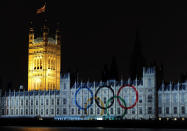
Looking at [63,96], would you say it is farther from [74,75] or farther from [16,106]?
[16,106]

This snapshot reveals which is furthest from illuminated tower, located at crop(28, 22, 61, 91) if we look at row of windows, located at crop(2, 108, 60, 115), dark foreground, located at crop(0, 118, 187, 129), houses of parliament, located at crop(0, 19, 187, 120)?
dark foreground, located at crop(0, 118, 187, 129)

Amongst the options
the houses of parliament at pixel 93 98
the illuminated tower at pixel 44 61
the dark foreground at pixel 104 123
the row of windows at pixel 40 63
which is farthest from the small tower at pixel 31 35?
the dark foreground at pixel 104 123

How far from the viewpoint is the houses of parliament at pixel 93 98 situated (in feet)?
276

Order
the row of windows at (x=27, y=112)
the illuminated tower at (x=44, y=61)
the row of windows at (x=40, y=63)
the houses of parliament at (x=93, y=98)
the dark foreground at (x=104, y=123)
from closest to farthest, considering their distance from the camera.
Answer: the dark foreground at (x=104, y=123)
the houses of parliament at (x=93, y=98)
the row of windows at (x=27, y=112)
the illuminated tower at (x=44, y=61)
the row of windows at (x=40, y=63)

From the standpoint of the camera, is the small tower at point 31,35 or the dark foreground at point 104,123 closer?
the dark foreground at point 104,123

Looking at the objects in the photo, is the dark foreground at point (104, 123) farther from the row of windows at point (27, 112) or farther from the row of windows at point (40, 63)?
the row of windows at point (40, 63)

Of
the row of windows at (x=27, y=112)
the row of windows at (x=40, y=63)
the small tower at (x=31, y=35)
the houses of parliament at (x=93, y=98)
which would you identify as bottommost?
the row of windows at (x=27, y=112)

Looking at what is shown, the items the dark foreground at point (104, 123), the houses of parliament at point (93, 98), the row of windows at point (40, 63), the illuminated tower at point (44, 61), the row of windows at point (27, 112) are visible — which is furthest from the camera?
the row of windows at point (40, 63)

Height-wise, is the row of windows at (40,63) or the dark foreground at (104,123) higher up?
the row of windows at (40,63)

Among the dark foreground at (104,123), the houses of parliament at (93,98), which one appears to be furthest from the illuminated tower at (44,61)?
the dark foreground at (104,123)

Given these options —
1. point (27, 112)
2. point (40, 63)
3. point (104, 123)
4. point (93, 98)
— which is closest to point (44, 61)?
point (40, 63)

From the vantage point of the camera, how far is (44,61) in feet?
374

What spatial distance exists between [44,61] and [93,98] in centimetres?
2713

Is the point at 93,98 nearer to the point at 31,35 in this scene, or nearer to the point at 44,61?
the point at 44,61
